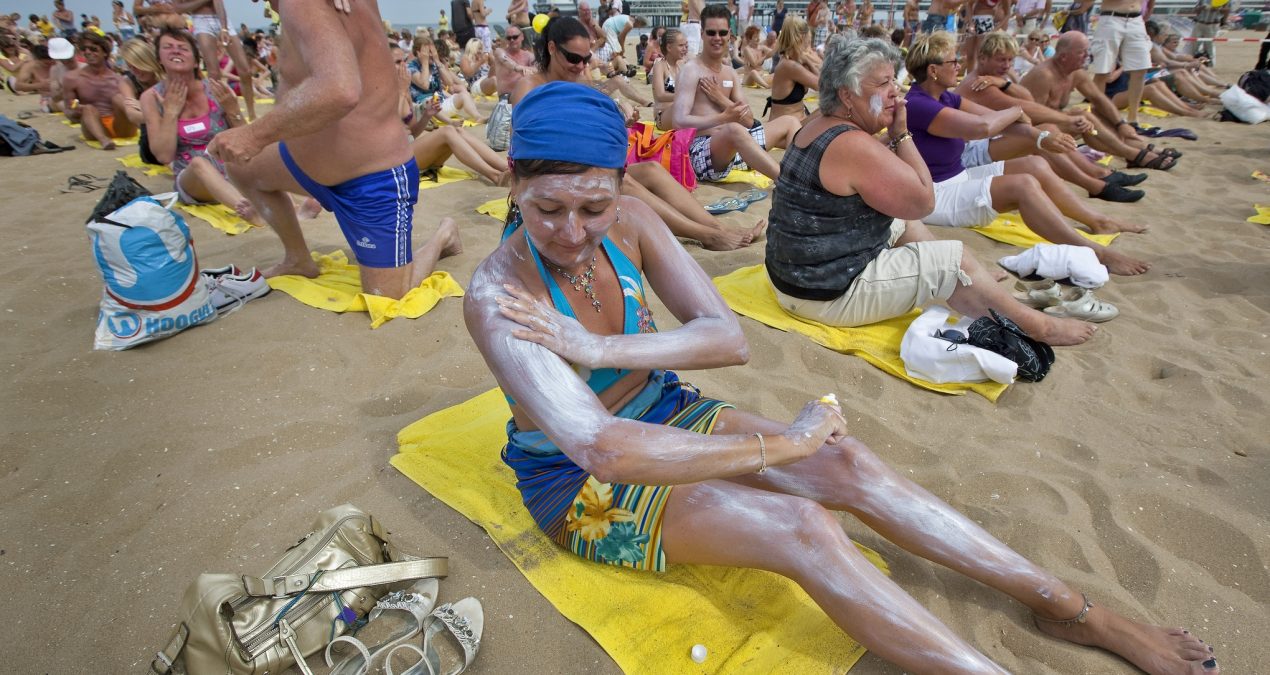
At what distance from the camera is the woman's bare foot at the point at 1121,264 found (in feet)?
13.1

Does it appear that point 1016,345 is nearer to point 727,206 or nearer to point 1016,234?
point 1016,234

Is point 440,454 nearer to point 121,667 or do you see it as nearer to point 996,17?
point 121,667

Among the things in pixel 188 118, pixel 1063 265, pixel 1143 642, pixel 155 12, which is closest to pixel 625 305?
pixel 1143 642

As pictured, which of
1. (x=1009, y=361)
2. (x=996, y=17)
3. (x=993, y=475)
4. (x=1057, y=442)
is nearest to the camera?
(x=993, y=475)

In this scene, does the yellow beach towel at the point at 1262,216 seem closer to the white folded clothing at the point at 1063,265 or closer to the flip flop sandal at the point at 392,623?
the white folded clothing at the point at 1063,265

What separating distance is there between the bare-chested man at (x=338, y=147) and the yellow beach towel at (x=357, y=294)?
98 millimetres

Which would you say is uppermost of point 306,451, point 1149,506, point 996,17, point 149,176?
point 996,17

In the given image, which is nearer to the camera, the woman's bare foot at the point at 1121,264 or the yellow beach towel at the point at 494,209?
the woman's bare foot at the point at 1121,264

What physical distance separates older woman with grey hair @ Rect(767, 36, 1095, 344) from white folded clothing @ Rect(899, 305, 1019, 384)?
0.23m

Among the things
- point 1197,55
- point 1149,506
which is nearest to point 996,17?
point 1197,55

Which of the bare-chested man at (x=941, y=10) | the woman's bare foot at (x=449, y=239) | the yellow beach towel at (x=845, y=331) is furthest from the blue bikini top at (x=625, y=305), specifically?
the bare-chested man at (x=941, y=10)

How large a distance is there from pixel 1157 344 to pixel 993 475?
1.65 metres

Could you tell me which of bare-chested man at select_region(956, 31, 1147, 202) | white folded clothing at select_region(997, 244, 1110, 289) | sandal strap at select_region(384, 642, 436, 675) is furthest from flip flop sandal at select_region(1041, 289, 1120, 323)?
sandal strap at select_region(384, 642, 436, 675)

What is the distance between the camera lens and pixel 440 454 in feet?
8.17
